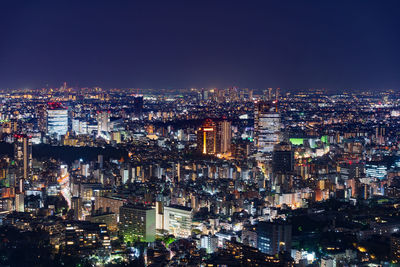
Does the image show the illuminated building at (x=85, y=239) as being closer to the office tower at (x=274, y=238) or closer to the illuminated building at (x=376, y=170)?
the office tower at (x=274, y=238)

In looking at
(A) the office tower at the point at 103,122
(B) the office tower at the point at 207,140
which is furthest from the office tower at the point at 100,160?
(A) the office tower at the point at 103,122

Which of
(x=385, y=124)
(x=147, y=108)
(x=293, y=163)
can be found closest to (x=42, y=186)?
(x=293, y=163)

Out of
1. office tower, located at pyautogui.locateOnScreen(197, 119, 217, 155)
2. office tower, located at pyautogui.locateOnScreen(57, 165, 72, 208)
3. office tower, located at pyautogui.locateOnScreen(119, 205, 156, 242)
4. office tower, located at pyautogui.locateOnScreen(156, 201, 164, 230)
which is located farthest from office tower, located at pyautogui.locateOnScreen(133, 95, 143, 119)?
office tower, located at pyautogui.locateOnScreen(119, 205, 156, 242)

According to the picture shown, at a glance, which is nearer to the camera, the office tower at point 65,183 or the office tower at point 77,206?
the office tower at point 77,206

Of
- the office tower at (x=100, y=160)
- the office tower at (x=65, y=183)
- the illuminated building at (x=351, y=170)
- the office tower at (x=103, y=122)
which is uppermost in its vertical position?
the office tower at (x=103, y=122)

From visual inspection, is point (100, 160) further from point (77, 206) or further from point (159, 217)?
point (159, 217)

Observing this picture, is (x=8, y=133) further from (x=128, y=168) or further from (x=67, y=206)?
(x=67, y=206)

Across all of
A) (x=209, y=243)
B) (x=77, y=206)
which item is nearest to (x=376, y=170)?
(x=209, y=243)
